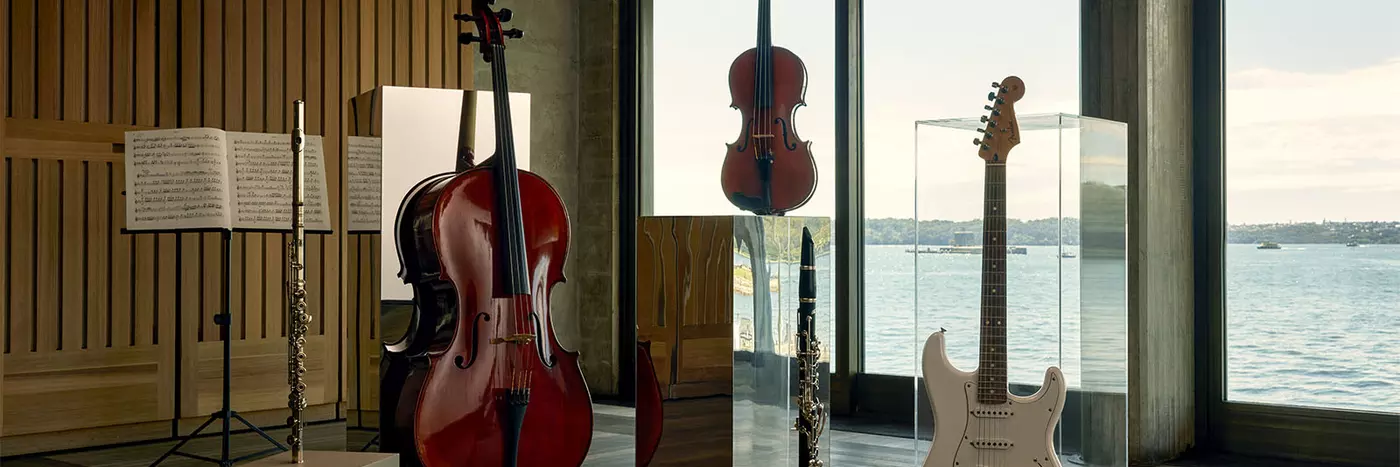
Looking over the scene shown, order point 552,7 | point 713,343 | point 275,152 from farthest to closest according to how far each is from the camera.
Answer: point 552,7, point 275,152, point 713,343

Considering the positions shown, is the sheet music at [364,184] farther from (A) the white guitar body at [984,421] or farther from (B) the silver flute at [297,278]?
(A) the white guitar body at [984,421]

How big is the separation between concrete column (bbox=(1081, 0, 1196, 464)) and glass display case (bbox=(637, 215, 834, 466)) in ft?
5.48

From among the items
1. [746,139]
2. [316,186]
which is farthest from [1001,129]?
[316,186]

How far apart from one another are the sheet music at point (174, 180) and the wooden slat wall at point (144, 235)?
1.12 metres

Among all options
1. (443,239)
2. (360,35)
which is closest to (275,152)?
(443,239)

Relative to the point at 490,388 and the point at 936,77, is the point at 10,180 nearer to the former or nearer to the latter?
the point at 490,388

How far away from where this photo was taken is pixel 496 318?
137 inches

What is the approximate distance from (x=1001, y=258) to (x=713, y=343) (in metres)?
0.94

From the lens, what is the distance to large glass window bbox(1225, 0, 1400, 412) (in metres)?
4.60

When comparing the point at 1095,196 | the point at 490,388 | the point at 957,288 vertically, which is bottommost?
the point at 490,388

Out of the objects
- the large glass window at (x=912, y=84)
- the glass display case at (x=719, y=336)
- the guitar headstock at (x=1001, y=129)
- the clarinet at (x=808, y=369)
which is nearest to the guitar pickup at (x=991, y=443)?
the glass display case at (x=719, y=336)

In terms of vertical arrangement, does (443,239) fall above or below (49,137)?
below

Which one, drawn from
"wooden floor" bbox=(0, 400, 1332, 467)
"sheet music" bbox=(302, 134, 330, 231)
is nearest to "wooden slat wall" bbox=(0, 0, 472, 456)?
"wooden floor" bbox=(0, 400, 1332, 467)

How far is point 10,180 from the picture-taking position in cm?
503
